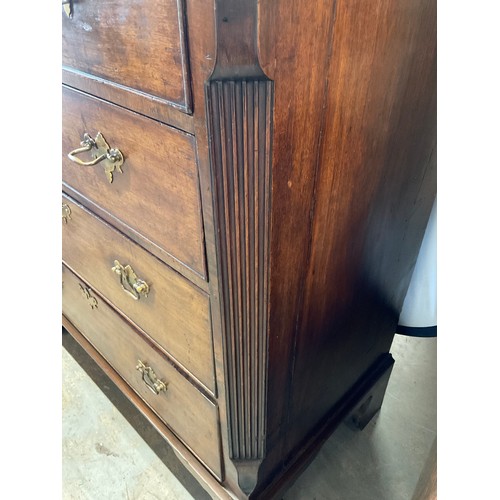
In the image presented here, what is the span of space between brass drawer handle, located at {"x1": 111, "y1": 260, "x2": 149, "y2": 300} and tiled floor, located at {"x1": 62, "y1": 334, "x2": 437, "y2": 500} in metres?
0.50

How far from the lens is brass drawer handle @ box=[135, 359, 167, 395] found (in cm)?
76

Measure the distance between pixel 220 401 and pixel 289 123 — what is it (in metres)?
0.42

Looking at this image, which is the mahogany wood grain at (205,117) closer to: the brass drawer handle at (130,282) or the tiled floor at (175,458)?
the brass drawer handle at (130,282)

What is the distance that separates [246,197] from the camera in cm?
40

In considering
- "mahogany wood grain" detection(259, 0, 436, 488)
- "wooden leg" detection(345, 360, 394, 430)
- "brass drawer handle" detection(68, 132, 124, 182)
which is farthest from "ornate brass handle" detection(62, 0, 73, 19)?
"wooden leg" detection(345, 360, 394, 430)

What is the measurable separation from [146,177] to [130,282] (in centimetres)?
22

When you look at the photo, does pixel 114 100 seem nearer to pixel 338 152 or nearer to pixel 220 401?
pixel 338 152

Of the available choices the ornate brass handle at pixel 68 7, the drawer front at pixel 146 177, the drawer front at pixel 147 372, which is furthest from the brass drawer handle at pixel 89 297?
the ornate brass handle at pixel 68 7

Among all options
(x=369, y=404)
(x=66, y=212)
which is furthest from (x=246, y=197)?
(x=369, y=404)

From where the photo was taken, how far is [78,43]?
48 cm

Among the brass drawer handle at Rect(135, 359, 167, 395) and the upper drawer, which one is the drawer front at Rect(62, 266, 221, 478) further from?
the upper drawer

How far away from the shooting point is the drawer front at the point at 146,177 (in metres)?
0.45

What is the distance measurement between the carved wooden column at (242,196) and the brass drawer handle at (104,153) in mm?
186

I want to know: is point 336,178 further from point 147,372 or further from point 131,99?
point 147,372
